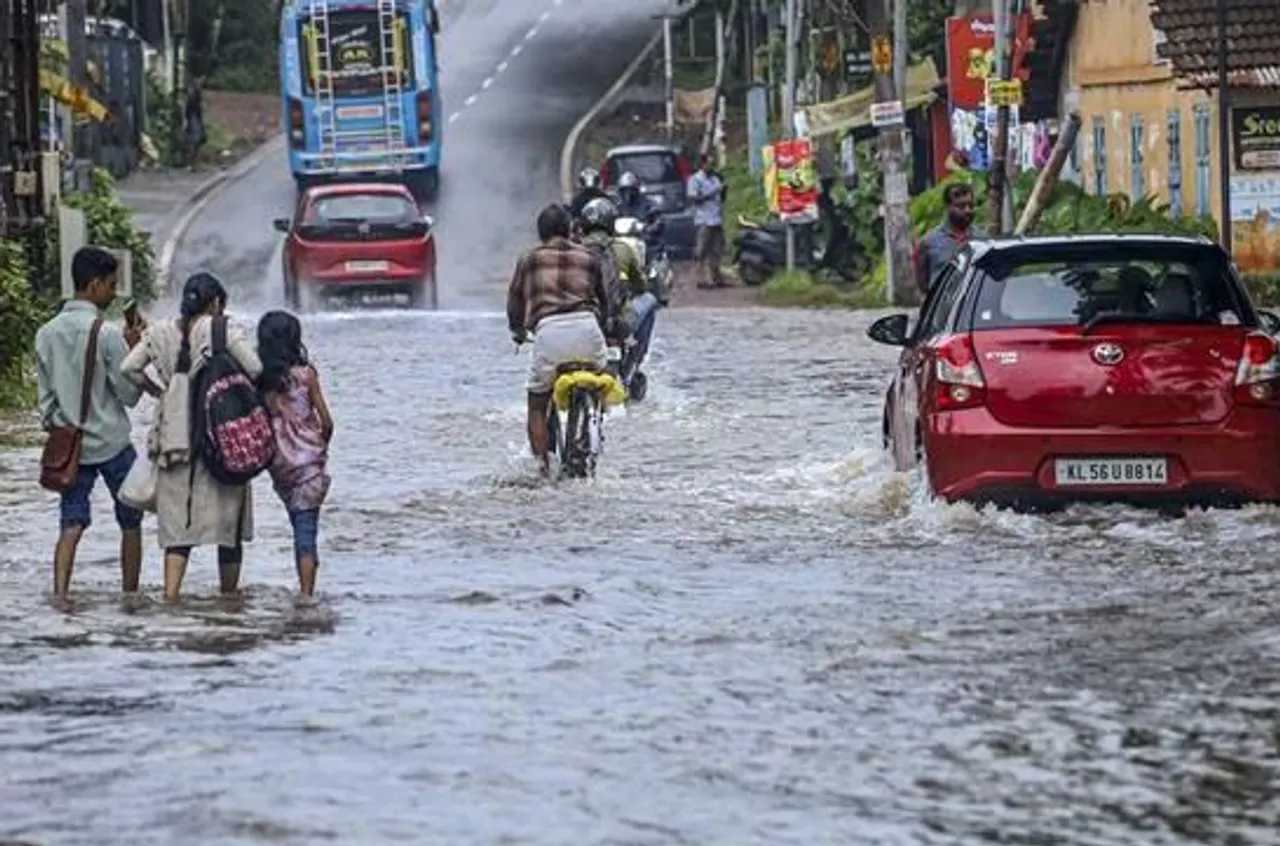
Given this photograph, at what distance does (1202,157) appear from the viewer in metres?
40.0

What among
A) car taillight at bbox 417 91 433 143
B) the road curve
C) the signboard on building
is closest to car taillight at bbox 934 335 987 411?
the signboard on building

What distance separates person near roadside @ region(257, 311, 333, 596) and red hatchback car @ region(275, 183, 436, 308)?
27.4 m

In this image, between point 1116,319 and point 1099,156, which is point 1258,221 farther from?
point 1116,319

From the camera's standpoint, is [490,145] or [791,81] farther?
[490,145]

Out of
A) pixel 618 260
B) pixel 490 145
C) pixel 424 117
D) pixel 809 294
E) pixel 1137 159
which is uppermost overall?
pixel 424 117

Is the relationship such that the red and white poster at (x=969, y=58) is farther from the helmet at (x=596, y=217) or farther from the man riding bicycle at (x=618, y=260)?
the helmet at (x=596, y=217)

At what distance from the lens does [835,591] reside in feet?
47.1

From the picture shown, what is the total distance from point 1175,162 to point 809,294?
19.2ft

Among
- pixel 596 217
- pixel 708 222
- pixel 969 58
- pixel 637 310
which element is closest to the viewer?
pixel 596 217

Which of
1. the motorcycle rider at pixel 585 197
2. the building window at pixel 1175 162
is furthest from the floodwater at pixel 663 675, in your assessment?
the building window at pixel 1175 162

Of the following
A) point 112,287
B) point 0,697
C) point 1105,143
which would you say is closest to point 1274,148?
point 1105,143

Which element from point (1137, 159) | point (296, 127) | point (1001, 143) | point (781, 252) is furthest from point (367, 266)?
point (296, 127)

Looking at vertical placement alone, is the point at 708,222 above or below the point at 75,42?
below

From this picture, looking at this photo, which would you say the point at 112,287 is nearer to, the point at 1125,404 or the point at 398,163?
the point at 1125,404
